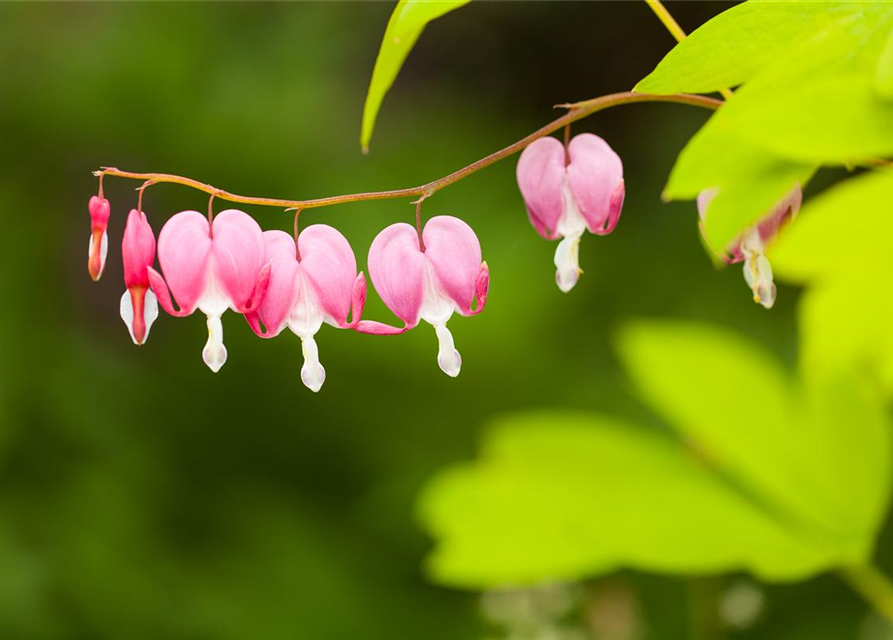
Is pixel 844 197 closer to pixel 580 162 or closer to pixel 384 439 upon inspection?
pixel 580 162

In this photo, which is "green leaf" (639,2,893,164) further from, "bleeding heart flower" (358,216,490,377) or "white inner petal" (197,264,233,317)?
"white inner petal" (197,264,233,317)

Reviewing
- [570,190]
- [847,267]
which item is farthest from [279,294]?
[847,267]

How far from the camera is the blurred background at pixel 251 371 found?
6.86 feet

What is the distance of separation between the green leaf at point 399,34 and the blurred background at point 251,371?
134 centimetres

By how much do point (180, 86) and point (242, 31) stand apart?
0.37 m

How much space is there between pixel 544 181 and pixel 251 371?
64.6 inches

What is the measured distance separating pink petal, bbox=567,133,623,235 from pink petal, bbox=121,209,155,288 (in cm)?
29

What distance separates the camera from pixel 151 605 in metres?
2.06

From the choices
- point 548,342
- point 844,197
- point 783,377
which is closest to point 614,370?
point 548,342

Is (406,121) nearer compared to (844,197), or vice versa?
(844,197)

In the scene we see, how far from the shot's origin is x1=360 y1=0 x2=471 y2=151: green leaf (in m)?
0.55

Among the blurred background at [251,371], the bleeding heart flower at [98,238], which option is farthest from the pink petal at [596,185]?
the blurred background at [251,371]

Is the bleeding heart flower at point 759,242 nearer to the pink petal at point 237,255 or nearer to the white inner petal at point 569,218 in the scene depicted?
the white inner petal at point 569,218

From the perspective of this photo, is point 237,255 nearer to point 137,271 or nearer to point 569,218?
point 137,271
